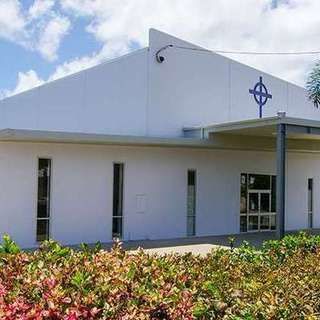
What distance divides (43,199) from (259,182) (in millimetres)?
9611

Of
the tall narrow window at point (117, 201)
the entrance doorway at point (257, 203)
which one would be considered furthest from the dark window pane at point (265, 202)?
the tall narrow window at point (117, 201)

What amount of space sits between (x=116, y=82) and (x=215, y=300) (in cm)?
1538

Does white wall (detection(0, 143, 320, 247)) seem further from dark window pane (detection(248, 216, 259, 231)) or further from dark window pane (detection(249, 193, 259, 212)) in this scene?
dark window pane (detection(248, 216, 259, 231))

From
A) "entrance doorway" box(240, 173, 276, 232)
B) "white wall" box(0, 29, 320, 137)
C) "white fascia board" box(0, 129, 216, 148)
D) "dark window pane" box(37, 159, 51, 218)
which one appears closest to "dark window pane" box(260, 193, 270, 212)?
"entrance doorway" box(240, 173, 276, 232)

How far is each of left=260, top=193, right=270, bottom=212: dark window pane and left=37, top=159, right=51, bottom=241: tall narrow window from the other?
9.71 metres

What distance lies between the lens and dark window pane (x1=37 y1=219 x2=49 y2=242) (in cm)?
1655

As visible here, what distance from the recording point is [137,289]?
12.6ft

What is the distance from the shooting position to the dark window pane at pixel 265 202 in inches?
903

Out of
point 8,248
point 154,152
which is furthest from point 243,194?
point 8,248

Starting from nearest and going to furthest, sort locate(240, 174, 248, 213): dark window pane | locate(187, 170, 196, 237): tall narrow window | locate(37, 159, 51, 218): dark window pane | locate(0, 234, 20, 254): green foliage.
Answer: locate(0, 234, 20, 254): green foliage → locate(37, 159, 51, 218): dark window pane → locate(187, 170, 196, 237): tall narrow window → locate(240, 174, 248, 213): dark window pane

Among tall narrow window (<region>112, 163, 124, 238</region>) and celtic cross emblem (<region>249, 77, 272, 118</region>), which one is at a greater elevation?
celtic cross emblem (<region>249, 77, 272, 118</region>)

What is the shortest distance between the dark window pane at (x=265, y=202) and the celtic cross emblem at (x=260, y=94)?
335 cm

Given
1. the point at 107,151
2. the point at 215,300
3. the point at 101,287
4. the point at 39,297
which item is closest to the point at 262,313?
the point at 215,300

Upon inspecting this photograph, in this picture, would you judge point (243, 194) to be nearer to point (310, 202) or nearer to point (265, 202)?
point (265, 202)
